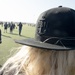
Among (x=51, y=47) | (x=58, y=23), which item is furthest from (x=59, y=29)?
(x=51, y=47)

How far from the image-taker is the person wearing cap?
2211 mm

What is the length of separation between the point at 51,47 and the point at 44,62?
18 cm

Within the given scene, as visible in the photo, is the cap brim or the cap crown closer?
the cap brim

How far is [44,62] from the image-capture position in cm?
225

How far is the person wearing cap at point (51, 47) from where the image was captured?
2.21 m

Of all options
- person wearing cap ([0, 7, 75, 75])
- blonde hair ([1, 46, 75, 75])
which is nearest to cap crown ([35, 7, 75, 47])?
person wearing cap ([0, 7, 75, 75])

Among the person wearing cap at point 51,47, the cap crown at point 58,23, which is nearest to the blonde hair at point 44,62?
the person wearing cap at point 51,47

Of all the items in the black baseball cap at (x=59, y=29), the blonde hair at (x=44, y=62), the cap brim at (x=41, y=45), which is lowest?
the blonde hair at (x=44, y=62)

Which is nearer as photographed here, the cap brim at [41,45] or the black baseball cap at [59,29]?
the cap brim at [41,45]

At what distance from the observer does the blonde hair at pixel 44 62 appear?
2211mm

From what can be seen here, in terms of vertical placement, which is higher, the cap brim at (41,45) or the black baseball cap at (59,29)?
the black baseball cap at (59,29)

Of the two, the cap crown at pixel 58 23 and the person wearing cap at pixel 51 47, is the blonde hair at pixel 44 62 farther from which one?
the cap crown at pixel 58 23

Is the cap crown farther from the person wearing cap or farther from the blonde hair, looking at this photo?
the blonde hair

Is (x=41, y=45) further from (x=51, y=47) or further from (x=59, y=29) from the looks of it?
(x=59, y=29)
